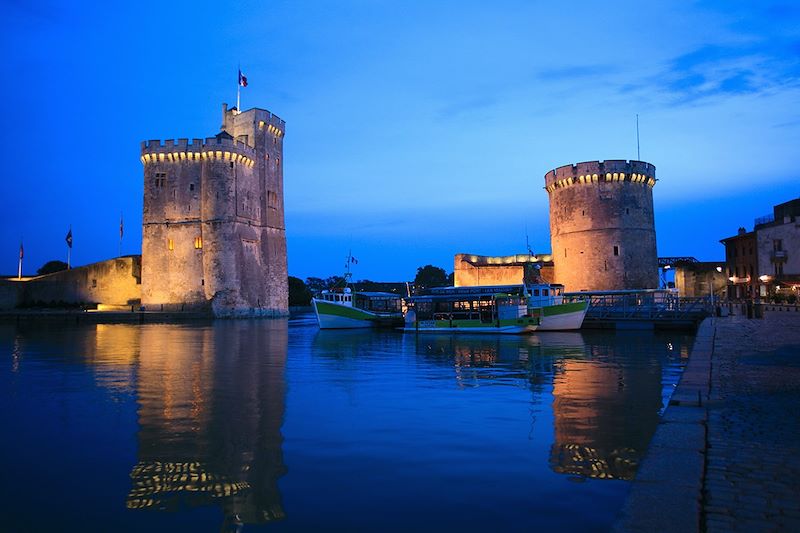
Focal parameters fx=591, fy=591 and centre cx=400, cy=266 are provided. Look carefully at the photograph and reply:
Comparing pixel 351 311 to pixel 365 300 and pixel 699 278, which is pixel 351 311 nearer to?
pixel 365 300

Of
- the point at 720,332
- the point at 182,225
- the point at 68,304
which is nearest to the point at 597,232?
the point at 720,332

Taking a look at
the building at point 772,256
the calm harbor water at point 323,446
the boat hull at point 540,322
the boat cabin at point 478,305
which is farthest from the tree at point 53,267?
the building at point 772,256

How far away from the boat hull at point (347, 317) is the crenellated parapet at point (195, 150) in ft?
63.7

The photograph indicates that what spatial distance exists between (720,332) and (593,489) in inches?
623

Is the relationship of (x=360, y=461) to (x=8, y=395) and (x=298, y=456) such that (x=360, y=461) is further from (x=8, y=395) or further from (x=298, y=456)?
(x=8, y=395)

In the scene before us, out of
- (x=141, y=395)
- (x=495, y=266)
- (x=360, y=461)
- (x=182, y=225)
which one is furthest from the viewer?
(x=182, y=225)

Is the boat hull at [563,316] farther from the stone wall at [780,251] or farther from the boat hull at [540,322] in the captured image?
the stone wall at [780,251]

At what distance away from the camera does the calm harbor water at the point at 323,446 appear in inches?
200

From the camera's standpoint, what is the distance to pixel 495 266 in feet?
151

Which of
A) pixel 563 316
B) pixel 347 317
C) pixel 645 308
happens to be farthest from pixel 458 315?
pixel 645 308

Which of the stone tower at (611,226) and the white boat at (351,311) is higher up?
the stone tower at (611,226)

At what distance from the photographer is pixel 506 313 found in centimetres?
3042

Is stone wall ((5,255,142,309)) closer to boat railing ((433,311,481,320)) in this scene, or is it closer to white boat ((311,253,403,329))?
white boat ((311,253,403,329))

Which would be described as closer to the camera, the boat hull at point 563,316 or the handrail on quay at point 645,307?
the handrail on quay at point 645,307
